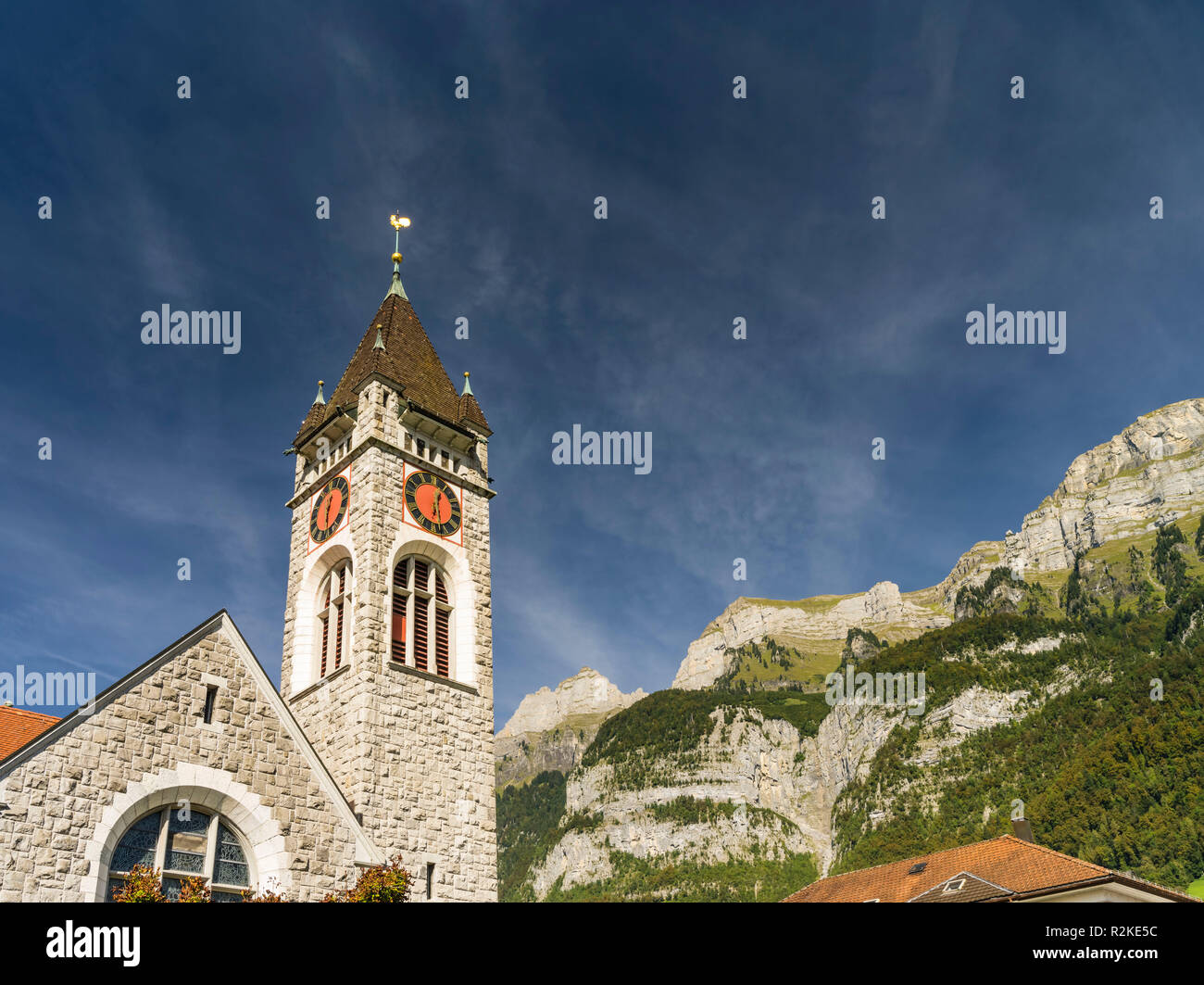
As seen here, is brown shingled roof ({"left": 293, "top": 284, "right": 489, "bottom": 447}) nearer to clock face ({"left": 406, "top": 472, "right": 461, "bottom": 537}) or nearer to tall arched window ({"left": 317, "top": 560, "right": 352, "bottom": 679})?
clock face ({"left": 406, "top": 472, "right": 461, "bottom": 537})

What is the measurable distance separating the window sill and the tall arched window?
6.57 ft

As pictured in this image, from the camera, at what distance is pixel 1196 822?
355 ft

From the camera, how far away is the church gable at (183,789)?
1528 cm

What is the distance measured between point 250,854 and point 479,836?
9.94 m

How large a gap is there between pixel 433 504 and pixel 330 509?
3469mm

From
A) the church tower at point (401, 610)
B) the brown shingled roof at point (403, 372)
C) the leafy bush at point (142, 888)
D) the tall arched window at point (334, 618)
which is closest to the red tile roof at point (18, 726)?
A: the leafy bush at point (142, 888)

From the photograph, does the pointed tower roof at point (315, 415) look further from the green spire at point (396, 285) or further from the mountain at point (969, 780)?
the mountain at point (969, 780)

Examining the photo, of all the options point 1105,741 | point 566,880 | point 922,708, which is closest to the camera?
point 1105,741

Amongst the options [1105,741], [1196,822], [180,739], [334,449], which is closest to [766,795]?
[1105,741]

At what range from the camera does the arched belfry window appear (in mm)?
28203

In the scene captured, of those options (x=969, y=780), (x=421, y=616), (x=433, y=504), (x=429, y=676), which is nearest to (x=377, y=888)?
(x=429, y=676)

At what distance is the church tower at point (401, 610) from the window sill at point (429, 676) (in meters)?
0.04

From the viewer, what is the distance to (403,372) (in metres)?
33.2
